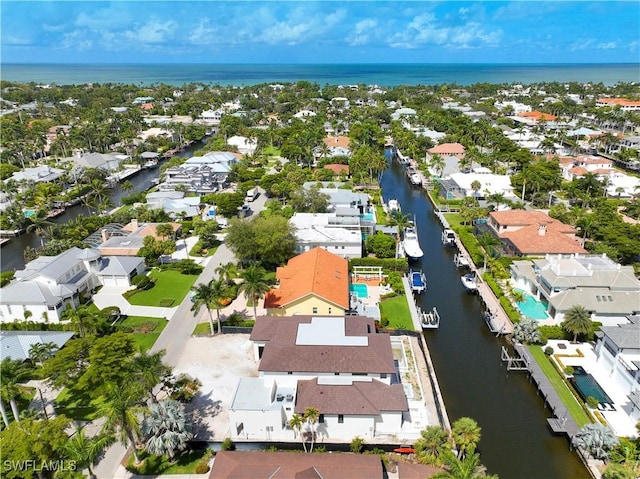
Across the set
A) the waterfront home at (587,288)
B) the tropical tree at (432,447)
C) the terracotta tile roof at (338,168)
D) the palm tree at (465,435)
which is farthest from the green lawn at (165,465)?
the terracotta tile roof at (338,168)

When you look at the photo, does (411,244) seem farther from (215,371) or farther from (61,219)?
(61,219)

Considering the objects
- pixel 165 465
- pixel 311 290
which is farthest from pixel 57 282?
pixel 311 290

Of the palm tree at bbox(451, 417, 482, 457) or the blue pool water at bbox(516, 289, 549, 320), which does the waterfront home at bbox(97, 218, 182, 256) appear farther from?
the blue pool water at bbox(516, 289, 549, 320)

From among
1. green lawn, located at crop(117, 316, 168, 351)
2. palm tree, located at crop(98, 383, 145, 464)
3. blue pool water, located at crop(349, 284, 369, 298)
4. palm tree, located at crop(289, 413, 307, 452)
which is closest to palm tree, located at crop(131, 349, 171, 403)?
palm tree, located at crop(98, 383, 145, 464)

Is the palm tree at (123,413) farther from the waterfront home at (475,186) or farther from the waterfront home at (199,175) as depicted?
the waterfront home at (475,186)

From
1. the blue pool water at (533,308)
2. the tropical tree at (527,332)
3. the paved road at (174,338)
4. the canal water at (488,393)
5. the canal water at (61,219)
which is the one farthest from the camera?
the canal water at (61,219)
